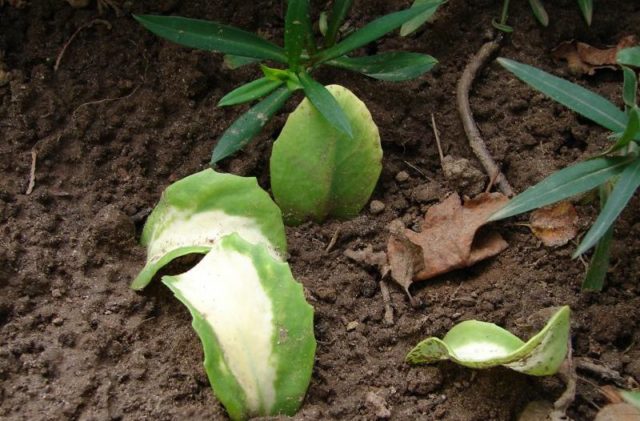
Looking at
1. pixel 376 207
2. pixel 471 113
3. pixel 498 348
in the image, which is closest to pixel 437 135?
pixel 471 113

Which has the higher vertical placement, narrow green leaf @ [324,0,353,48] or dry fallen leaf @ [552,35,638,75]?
narrow green leaf @ [324,0,353,48]

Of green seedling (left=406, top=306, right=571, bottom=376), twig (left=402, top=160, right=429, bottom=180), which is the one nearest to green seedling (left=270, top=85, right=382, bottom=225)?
twig (left=402, top=160, right=429, bottom=180)

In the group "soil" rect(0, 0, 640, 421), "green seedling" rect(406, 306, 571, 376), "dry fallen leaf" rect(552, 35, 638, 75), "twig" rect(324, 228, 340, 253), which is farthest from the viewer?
"dry fallen leaf" rect(552, 35, 638, 75)

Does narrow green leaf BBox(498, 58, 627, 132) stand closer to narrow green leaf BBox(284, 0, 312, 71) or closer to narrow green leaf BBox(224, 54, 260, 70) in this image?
narrow green leaf BBox(284, 0, 312, 71)

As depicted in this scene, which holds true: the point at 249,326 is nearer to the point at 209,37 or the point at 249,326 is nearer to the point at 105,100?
the point at 209,37

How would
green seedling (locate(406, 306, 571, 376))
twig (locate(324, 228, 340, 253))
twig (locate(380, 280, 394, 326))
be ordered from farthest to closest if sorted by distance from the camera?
1. twig (locate(324, 228, 340, 253))
2. twig (locate(380, 280, 394, 326))
3. green seedling (locate(406, 306, 571, 376))

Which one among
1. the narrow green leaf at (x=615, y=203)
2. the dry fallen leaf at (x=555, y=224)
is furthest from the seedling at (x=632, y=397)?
the dry fallen leaf at (x=555, y=224)

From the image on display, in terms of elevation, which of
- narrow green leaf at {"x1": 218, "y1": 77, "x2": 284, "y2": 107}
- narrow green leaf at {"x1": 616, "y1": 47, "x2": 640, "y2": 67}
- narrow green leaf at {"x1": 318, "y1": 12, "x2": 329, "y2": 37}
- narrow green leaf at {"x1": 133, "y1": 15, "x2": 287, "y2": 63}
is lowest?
narrow green leaf at {"x1": 218, "y1": 77, "x2": 284, "y2": 107}

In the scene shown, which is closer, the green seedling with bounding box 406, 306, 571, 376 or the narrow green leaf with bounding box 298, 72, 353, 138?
the green seedling with bounding box 406, 306, 571, 376
